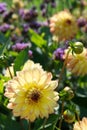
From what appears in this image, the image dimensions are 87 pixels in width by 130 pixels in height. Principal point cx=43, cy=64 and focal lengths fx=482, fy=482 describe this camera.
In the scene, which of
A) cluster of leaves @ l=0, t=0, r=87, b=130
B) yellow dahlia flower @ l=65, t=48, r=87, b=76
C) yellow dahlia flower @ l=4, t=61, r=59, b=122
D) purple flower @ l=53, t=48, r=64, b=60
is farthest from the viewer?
purple flower @ l=53, t=48, r=64, b=60

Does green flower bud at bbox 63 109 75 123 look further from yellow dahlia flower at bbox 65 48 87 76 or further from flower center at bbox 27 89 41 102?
yellow dahlia flower at bbox 65 48 87 76

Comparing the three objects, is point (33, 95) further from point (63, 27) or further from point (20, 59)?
point (63, 27)

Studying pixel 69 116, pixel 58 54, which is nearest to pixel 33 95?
pixel 69 116

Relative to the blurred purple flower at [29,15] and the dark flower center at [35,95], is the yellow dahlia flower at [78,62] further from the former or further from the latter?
the blurred purple flower at [29,15]

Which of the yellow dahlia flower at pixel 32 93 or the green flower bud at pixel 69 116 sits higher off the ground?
the yellow dahlia flower at pixel 32 93

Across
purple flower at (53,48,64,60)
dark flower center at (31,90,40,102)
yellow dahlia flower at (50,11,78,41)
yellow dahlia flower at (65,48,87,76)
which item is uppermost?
dark flower center at (31,90,40,102)

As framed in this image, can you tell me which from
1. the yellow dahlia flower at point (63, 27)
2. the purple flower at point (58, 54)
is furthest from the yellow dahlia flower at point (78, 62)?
the yellow dahlia flower at point (63, 27)

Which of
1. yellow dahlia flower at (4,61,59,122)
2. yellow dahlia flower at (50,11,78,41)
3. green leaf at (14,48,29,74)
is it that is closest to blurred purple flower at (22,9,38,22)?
yellow dahlia flower at (50,11,78,41)
